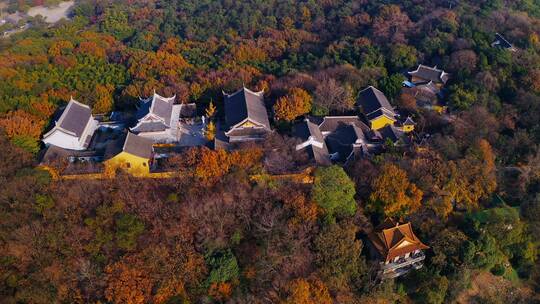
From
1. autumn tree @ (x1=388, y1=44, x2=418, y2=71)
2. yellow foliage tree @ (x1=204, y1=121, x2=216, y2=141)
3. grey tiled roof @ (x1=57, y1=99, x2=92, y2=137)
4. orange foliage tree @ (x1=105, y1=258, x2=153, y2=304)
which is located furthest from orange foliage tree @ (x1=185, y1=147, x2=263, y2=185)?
autumn tree @ (x1=388, y1=44, x2=418, y2=71)

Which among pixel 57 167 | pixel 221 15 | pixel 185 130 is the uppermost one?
pixel 57 167

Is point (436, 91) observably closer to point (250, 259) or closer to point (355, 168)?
point (355, 168)

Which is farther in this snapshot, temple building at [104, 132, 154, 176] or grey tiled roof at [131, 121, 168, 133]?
grey tiled roof at [131, 121, 168, 133]

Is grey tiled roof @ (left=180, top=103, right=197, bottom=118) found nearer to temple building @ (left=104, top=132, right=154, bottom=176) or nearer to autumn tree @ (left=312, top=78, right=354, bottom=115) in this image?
temple building @ (left=104, top=132, right=154, bottom=176)

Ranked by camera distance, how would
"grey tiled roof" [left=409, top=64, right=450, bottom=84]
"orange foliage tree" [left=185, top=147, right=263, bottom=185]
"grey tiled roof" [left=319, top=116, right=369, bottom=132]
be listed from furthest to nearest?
"grey tiled roof" [left=409, top=64, right=450, bottom=84]
"grey tiled roof" [left=319, top=116, right=369, bottom=132]
"orange foliage tree" [left=185, top=147, right=263, bottom=185]

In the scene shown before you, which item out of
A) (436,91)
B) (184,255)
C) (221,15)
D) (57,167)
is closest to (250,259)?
(184,255)

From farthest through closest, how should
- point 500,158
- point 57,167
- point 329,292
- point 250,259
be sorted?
1. point 500,158
2. point 57,167
3. point 250,259
4. point 329,292
